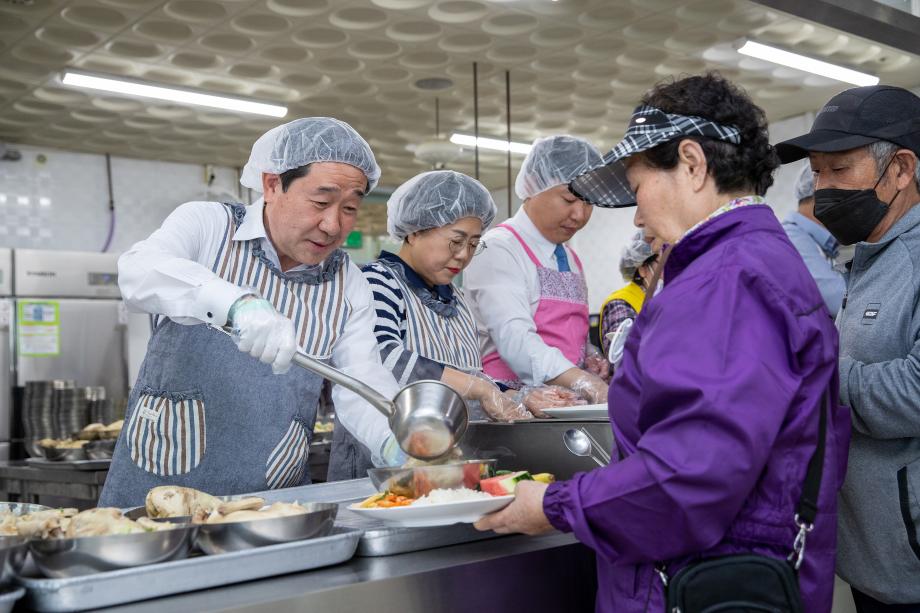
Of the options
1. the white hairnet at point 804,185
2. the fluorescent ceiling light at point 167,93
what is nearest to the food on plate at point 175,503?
the white hairnet at point 804,185

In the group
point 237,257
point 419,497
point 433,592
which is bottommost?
point 433,592

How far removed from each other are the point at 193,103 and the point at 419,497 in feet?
20.8

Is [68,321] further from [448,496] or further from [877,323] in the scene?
[877,323]

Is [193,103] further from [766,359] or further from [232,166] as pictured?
[766,359]

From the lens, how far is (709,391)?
1.25 m

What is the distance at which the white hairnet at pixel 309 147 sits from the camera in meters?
2.21

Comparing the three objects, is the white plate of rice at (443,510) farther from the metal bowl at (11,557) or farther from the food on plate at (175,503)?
the metal bowl at (11,557)

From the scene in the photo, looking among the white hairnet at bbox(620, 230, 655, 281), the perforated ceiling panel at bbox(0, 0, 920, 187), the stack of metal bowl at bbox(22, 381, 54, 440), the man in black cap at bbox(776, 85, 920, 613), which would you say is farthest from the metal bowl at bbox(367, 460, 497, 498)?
the stack of metal bowl at bbox(22, 381, 54, 440)

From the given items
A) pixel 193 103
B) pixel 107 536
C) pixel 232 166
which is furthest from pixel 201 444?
pixel 232 166

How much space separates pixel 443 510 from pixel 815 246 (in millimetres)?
3013

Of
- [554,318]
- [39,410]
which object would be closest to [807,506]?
[554,318]

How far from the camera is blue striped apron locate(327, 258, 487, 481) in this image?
268 centimetres

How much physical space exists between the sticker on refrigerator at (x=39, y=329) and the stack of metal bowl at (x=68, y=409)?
73 centimetres

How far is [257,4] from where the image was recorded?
550cm
